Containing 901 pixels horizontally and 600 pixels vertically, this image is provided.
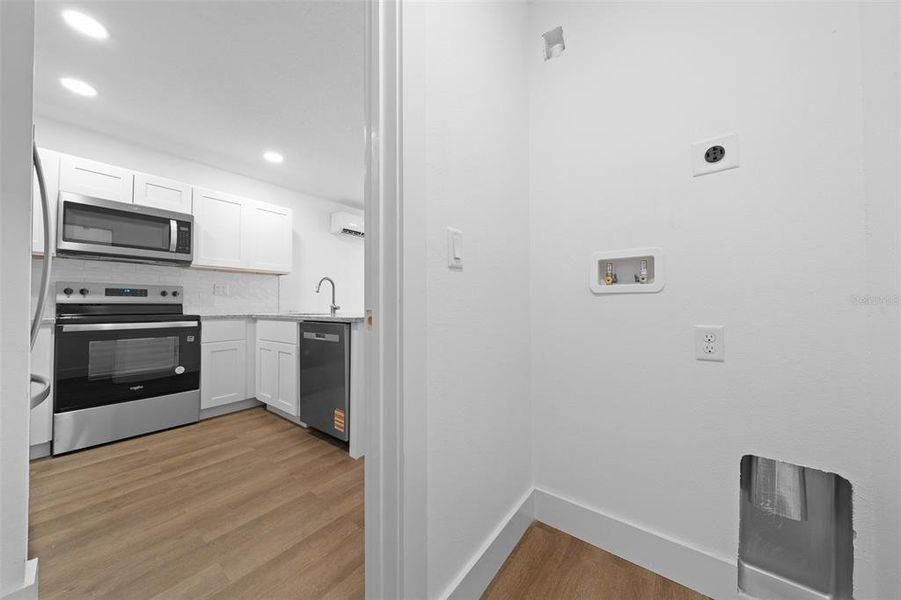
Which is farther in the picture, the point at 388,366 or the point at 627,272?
the point at 627,272

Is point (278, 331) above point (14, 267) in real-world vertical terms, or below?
below

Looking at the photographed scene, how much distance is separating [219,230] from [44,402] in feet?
5.41

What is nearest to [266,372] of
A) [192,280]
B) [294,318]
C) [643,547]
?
[294,318]

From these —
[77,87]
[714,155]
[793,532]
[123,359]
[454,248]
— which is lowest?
[793,532]

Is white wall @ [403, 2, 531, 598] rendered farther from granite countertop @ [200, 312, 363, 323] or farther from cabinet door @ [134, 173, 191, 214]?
cabinet door @ [134, 173, 191, 214]

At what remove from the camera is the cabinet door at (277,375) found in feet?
8.44

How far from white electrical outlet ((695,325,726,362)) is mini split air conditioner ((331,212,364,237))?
399 cm

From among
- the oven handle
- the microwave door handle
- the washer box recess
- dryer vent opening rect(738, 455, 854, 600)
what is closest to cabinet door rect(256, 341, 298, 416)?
the oven handle

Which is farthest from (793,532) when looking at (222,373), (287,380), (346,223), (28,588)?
(346,223)

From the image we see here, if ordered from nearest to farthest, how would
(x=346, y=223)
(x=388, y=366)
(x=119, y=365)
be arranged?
(x=388, y=366)
(x=119, y=365)
(x=346, y=223)

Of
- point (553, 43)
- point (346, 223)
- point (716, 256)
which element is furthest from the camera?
point (346, 223)

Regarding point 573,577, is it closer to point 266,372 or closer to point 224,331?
point 266,372

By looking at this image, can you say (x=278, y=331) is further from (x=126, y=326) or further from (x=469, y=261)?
(x=469, y=261)

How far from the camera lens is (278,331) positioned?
2736 mm
